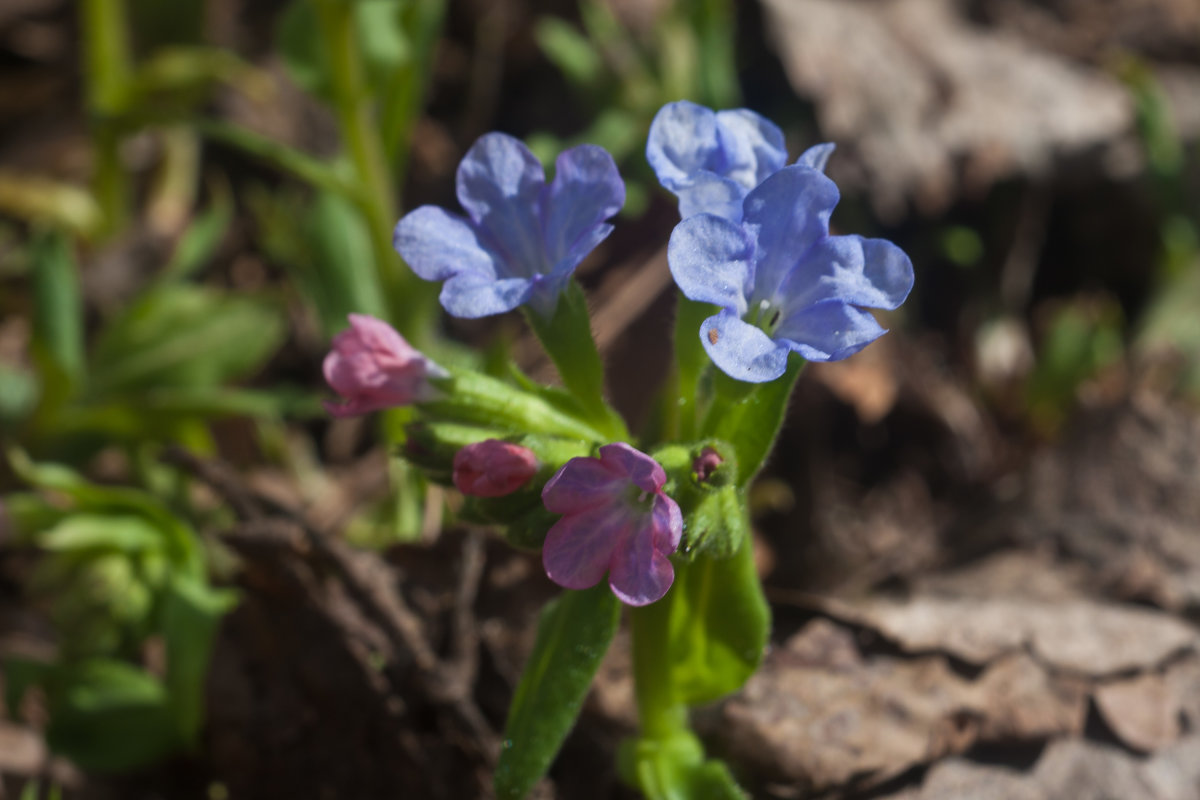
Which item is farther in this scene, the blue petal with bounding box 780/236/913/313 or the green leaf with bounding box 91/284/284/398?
the green leaf with bounding box 91/284/284/398

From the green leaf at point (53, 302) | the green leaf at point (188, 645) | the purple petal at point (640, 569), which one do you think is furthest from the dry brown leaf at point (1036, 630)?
the green leaf at point (53, 302)

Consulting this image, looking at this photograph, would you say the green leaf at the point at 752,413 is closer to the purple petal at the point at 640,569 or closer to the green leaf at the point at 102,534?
the purple petal at the point at 640,569

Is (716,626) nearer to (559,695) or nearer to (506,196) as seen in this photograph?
(559,695)

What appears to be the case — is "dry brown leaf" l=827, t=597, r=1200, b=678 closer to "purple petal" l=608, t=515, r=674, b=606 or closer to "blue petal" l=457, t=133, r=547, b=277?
"purple petal" l=608, t=515, r=674, b=606

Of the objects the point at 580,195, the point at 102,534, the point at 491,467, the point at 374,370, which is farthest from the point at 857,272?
the point at 102,534

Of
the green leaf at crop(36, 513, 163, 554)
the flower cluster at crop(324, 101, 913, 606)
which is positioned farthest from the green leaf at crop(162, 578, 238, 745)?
the flower cluster at crop(324, 101, 913, 606)
